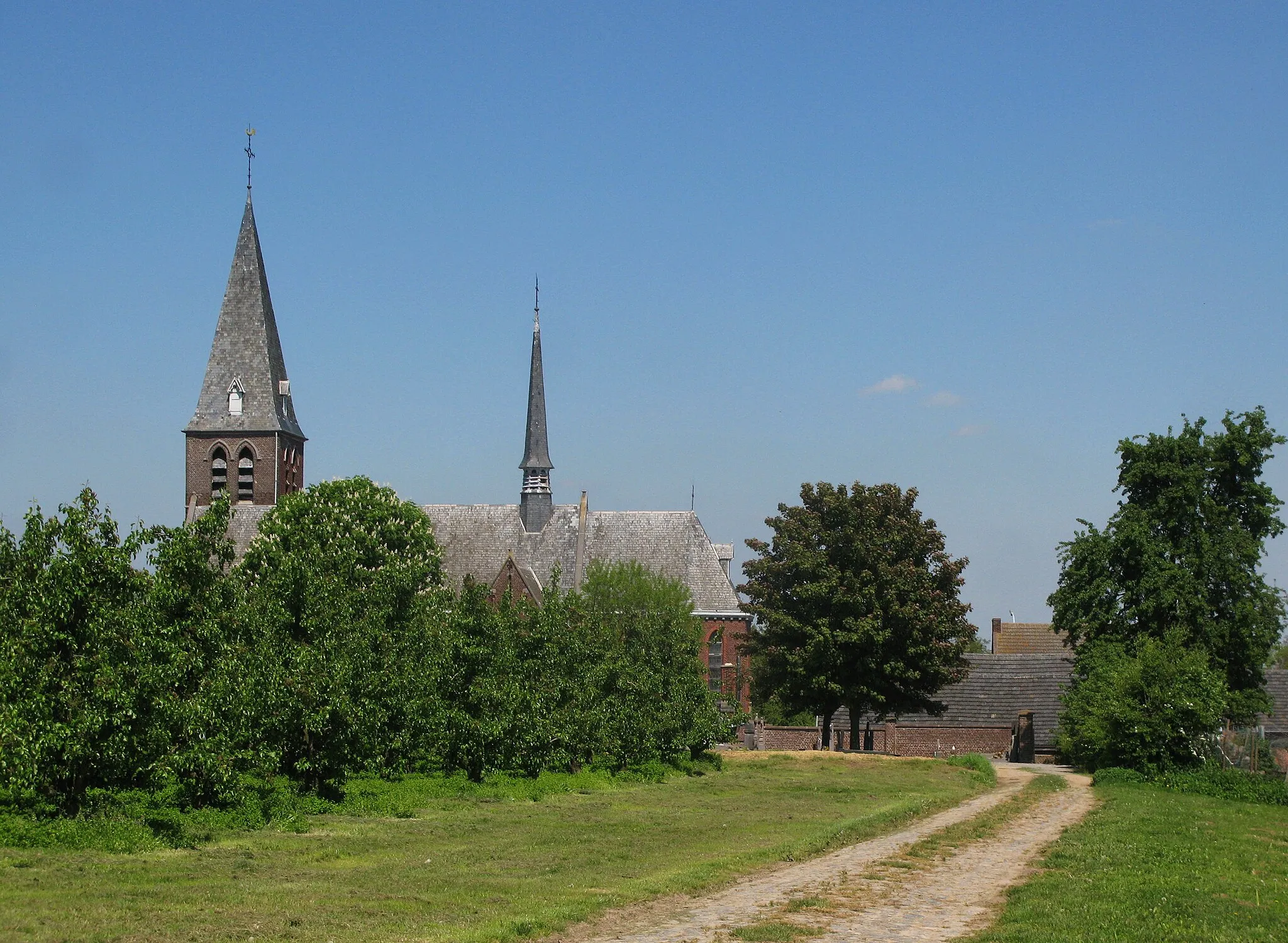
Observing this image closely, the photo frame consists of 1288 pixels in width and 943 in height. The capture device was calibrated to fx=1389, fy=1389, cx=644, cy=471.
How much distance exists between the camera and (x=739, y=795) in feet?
99.2

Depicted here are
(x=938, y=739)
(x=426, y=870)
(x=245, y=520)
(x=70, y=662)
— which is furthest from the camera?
(x=245, y=520)

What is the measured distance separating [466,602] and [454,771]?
472 centimetres

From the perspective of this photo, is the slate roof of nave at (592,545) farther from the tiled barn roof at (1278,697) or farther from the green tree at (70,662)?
the green tree at (70,662)

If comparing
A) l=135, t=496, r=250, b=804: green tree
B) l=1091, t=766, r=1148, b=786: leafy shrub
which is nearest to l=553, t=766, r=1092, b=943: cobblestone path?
l=135, t=496, r=250, b=804: green tree

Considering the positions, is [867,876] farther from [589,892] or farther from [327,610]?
[327,610]

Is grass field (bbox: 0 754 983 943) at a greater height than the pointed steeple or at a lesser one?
lesser

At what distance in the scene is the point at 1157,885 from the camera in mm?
15500

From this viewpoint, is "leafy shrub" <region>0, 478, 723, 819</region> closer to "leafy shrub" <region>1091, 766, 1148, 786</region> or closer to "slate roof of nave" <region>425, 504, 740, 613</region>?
"leafy shrub" <region>1091, 766, 1148, 786</region>

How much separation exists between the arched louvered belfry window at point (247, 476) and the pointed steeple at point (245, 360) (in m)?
1.59

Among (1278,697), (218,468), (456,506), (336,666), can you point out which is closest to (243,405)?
(218,468)

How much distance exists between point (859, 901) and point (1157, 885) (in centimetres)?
354

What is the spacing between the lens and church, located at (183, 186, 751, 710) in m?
76.5

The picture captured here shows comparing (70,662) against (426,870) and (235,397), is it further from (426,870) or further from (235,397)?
(235,397)

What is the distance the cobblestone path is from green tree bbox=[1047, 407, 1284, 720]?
2545 cm
